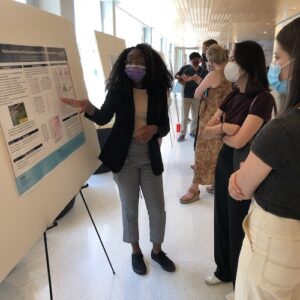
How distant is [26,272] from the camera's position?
205 centimetres

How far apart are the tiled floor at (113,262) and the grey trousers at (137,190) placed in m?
0.27

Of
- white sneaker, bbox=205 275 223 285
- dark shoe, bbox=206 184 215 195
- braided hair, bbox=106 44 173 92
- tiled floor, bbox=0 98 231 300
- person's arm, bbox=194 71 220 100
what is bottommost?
dark shoe, bbox=206 184 215 195

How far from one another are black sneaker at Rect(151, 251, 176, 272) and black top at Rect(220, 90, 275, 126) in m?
1.06

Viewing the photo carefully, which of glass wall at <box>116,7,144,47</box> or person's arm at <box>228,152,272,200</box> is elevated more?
glass wall at <box>116,7,144,47</box>

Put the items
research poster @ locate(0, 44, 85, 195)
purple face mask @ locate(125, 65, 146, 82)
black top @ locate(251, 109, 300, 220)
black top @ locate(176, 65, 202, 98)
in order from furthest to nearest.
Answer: black top @ locate(176, 65, 202, 98) < purple face mask @ locate(125, 65, 146, 82) < research poster @ locate(0, 44, 85, 195) < black top @ locate(251, 109, 300, 220)

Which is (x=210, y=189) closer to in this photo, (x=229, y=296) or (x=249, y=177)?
(x=229, y=296)

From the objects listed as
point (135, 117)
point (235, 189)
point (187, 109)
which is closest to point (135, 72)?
point (135, 117)

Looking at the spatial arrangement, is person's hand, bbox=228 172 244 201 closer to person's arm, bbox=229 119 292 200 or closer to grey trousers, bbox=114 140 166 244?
person's arm, bbox=229 119 292 200

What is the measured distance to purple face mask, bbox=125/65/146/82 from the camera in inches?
67.5

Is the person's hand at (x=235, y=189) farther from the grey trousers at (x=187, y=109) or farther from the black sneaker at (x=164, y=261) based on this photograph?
the grey trousers at (x=187, y=109)

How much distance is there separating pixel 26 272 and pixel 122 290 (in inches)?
27.3

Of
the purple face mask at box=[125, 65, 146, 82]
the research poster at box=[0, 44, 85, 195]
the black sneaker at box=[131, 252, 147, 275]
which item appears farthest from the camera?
the black sneaker at box=[131, 252, 147, 275]

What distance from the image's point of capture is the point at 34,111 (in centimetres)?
122

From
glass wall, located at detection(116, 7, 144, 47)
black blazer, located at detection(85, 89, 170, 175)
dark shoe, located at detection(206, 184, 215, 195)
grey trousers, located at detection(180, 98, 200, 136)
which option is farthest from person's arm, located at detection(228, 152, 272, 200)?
grey trousers, located at detection(180, 98, 200, 136)
